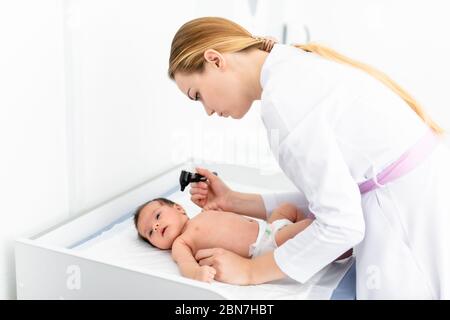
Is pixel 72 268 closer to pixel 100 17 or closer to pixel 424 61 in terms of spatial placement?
pixel 100 17

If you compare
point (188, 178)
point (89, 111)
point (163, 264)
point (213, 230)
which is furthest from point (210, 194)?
point (89, 111)

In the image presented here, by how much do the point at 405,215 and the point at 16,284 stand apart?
0.90 m

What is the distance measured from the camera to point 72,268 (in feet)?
3.53

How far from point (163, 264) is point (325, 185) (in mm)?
498

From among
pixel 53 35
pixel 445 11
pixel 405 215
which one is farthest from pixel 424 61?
pixel 53 35

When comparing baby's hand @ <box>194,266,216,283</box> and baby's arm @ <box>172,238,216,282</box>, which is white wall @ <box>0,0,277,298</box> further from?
baby's hand @ <box>194,266,216,283</box>

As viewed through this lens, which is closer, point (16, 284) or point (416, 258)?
point (416, 258)

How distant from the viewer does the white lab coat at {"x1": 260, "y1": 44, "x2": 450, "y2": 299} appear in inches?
38.5

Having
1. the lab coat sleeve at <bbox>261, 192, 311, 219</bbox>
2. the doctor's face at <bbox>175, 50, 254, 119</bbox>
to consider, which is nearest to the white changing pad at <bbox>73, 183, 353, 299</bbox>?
the lab coat sleeve at <bbox>261, 192, 311, 219</bbox>

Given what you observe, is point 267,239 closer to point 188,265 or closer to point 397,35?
point 188,265

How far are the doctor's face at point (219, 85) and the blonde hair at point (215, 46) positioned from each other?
0.05 feet

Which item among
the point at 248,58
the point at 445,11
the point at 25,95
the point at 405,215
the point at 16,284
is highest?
the point at 445,11

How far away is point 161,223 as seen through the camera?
1337 millimetres

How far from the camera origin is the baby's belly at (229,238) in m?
1.30
